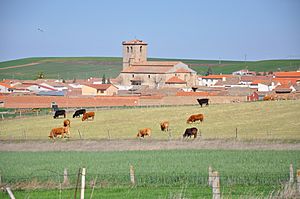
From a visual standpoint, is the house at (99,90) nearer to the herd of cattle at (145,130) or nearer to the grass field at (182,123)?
the grass field at (182,123)

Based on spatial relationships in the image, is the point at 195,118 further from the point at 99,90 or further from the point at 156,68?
the point at 156,68

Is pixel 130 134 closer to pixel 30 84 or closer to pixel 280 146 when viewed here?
pixel 280 146

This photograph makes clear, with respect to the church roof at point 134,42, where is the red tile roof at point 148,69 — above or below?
below

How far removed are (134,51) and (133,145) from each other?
313 ft

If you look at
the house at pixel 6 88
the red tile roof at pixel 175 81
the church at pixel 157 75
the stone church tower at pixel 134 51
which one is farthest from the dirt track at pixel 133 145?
the stone church tower at pixel 134 51

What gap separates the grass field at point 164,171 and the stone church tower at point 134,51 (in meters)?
98.9

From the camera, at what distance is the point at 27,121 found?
52.8m

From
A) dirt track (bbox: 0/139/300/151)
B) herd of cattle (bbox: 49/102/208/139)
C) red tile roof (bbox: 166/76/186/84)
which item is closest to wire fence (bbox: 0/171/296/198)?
dirt track (bbox: 0/139/300/151)

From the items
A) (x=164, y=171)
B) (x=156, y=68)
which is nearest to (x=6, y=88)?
(x=156, y=68)

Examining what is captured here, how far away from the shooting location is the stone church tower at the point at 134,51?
128625mm

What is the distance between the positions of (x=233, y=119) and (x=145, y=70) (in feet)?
230

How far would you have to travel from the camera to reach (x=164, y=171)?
2141 cm

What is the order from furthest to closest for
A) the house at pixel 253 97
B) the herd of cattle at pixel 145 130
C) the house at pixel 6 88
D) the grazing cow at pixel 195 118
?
1. the house at pixel 6 88
2. the house at pixel 253 97
3. the grazing cow at pixel 195 118
4. the herd of cattle at pixel 145 130

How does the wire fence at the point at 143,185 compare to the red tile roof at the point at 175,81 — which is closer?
the wire fence at the point at 143,185
